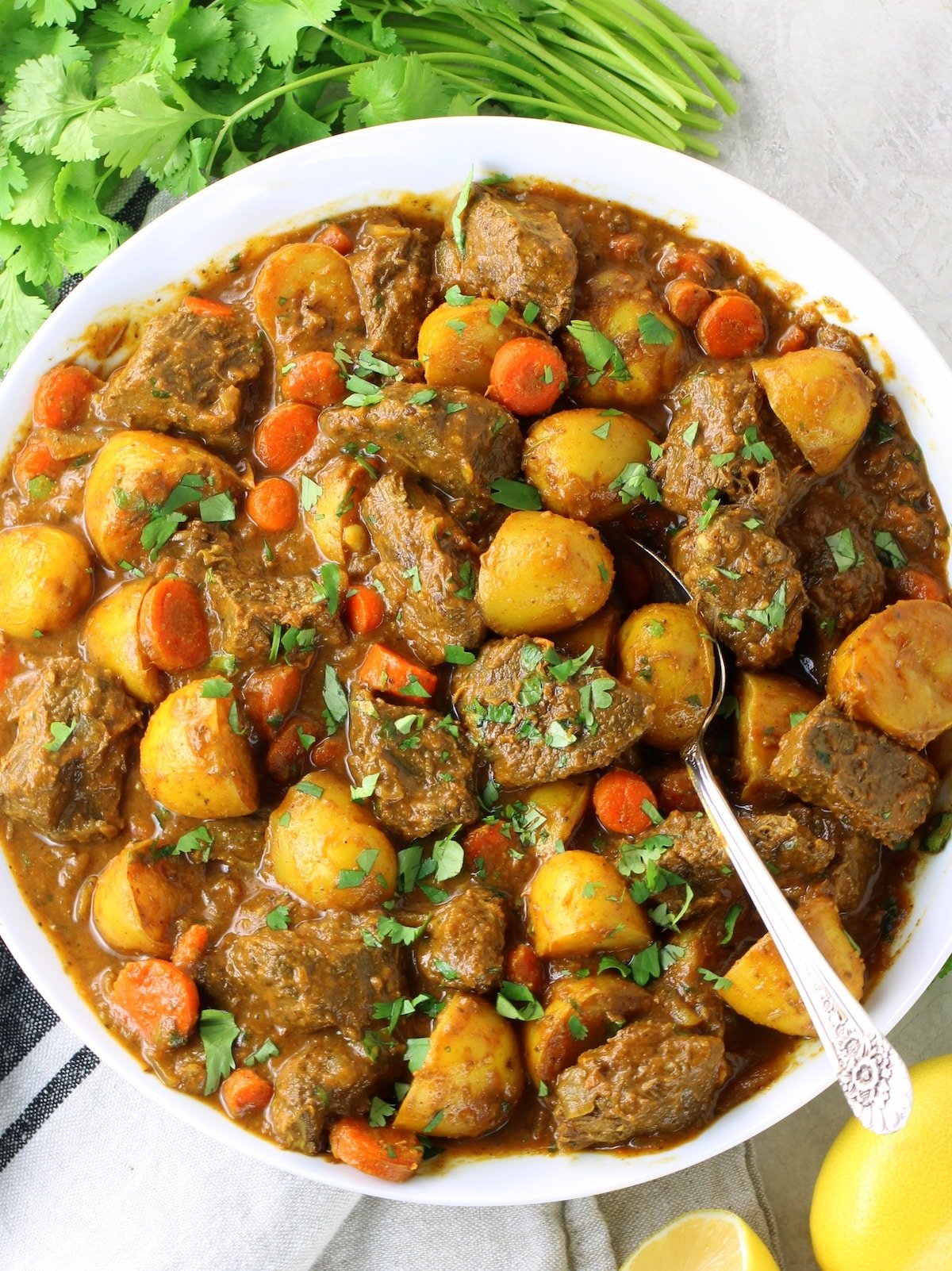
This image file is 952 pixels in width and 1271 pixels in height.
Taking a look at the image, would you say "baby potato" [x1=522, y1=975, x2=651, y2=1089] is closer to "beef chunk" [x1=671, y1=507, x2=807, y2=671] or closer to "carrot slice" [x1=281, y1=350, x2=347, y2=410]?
"beef chunk" [x1=671, y1=507, x2=807, y2=671]

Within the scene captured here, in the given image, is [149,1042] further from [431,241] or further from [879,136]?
[879,136]

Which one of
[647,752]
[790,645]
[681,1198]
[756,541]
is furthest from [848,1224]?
[756,541]

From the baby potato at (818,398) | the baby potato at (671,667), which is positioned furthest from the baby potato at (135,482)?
the baby potato at (818,398)

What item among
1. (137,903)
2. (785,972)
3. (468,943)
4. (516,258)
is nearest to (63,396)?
(516,258)

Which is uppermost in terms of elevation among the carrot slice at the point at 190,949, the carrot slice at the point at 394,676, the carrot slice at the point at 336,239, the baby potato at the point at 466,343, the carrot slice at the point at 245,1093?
the baby potato at the point at 466,343

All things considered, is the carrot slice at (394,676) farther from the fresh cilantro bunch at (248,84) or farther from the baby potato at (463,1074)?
the fresh cilantro bunch at (248,84)
